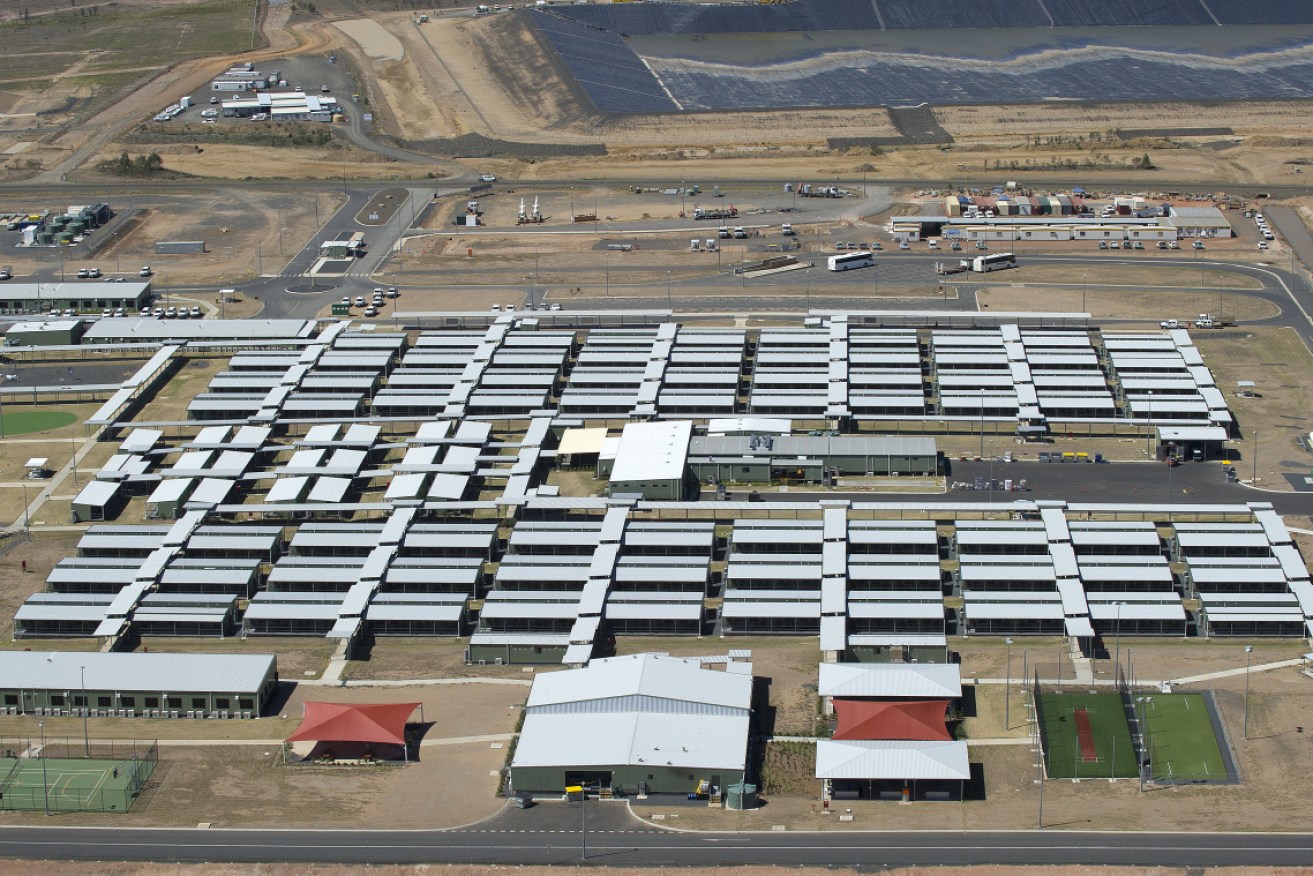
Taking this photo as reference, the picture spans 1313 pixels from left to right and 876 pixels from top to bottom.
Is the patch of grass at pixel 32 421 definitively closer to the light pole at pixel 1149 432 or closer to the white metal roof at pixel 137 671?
the white metal roof at pixel 137 671

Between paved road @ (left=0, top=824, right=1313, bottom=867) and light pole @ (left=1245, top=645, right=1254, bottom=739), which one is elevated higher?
light pole @ (left=1245, top=645, right=1254, bottom=739)

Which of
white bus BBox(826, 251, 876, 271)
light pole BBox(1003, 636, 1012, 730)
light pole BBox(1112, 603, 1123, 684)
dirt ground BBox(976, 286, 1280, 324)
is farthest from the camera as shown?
white bus BBox(826, 251, 876, 271)

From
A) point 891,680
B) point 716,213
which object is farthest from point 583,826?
point 716,213

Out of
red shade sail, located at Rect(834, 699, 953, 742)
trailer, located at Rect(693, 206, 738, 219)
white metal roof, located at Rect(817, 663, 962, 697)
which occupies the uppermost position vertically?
trailer, located at Rect(693, 206, 738, 219)

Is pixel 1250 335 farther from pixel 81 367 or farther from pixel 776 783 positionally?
pixel 81 367

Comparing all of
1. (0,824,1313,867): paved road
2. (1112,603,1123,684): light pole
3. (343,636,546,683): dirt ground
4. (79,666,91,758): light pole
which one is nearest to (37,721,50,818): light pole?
(79,666,91,758): light pole

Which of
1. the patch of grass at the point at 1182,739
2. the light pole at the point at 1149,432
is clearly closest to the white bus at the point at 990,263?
the light pole at the point at 1149,432

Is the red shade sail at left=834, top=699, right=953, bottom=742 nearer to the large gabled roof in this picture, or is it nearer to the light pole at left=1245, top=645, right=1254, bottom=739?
the large gabled roof
